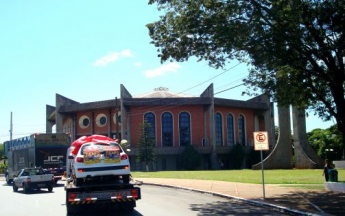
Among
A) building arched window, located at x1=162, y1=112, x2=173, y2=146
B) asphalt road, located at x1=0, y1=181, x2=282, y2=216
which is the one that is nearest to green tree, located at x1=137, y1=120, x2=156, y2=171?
building arched window, located at x1=162, y1=112, x2=173, y2=146

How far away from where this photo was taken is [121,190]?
11.7m

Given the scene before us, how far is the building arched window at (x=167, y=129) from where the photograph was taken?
60500 mm

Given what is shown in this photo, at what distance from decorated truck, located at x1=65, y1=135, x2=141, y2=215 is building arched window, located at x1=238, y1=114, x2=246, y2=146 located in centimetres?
5523

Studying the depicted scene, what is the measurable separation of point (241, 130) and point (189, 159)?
47.6 ft

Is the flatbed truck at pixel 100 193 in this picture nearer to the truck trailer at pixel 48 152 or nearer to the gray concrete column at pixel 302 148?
the truck trailer at pixel 48 152

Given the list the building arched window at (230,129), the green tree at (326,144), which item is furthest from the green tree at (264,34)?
the green tree at (326,144)

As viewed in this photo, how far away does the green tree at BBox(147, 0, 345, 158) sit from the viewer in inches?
599

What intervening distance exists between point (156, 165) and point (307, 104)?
41.1m

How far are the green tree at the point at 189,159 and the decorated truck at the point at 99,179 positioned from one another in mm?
44214

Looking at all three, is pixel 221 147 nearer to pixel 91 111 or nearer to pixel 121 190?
pixel 91 111

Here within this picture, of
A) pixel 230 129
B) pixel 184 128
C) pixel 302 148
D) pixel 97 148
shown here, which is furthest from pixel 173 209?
pixel 230 129

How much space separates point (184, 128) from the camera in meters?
61.0

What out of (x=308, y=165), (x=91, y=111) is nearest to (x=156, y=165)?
(x=91, y=111)

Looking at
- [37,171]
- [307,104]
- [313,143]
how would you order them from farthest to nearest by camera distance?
1. [313,143]
2. [37,171]
3. [307,104]
